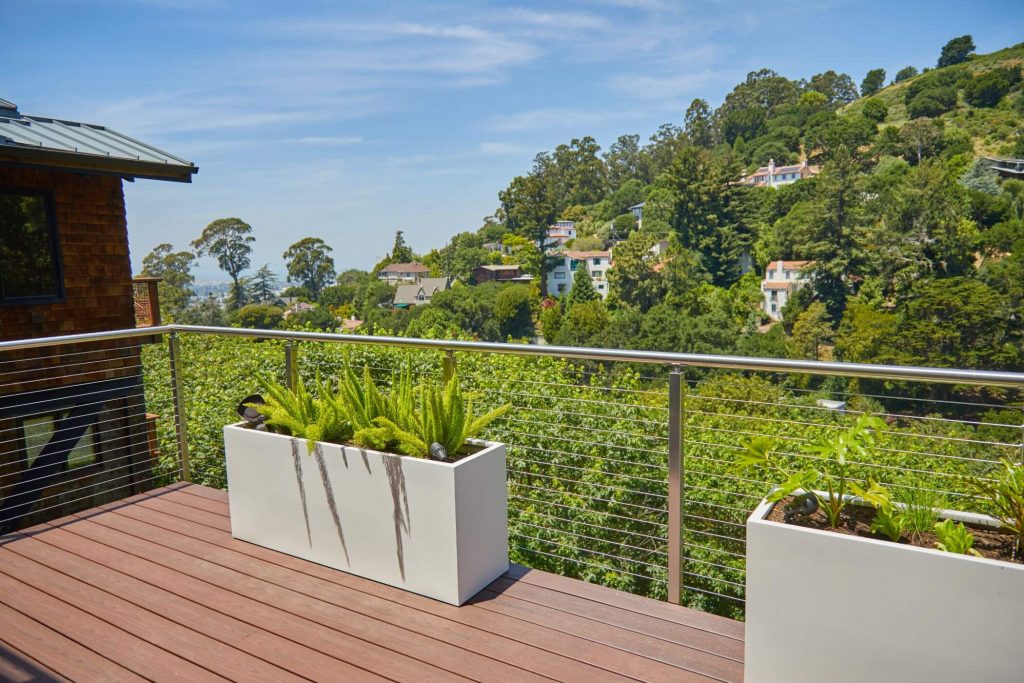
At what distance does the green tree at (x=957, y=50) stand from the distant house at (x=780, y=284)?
1444 inches

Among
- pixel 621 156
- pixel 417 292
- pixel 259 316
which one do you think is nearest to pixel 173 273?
pixel 259 316

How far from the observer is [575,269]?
66.9m

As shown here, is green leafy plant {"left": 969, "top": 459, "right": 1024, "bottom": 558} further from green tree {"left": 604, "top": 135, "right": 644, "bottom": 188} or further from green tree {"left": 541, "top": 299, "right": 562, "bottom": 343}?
green tree {"left": 604, "top": 135, "right": 644, "bottom": 188}

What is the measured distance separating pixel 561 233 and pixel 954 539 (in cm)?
7638

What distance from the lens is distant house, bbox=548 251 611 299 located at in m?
65.6

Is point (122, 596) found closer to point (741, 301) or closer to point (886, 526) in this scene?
point (886, 526)

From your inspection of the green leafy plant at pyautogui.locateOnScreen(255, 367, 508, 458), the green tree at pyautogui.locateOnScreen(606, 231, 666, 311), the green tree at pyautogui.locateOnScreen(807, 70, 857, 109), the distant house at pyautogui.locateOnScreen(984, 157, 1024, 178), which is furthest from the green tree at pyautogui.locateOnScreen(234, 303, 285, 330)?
the green tree at pyautogui.locateOnScreen(807, 70, 857, 109)

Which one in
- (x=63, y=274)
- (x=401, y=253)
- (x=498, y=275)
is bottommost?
(x=498, y=275)

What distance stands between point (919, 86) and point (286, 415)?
85.4 meters

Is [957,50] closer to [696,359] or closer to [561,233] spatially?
[561,233]

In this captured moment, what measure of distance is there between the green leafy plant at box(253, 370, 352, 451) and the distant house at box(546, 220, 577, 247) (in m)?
71.7

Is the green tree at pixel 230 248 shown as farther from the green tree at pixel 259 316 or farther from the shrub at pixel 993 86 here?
the shrub at pixel 993 86

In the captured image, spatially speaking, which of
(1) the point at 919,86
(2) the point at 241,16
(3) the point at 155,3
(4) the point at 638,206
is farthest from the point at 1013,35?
(3) the point at 155,3

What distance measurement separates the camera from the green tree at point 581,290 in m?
61.6
